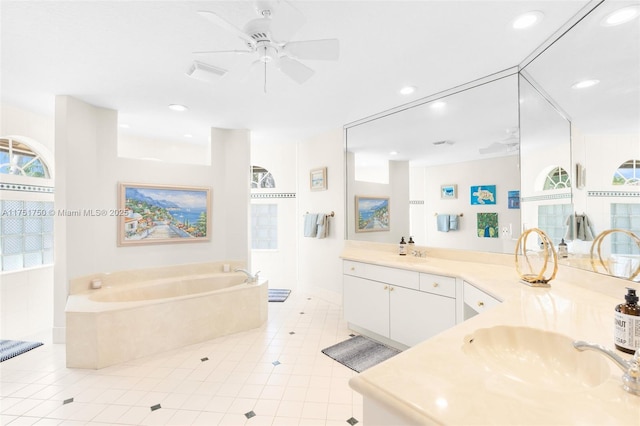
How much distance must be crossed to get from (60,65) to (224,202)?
2.14 metres

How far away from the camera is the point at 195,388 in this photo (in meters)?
2.15

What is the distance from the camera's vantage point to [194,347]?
2818mm

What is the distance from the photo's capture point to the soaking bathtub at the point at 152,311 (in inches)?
95.8

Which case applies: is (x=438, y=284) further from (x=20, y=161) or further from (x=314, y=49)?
(x=20, y=161)

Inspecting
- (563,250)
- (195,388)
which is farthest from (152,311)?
(563,250)

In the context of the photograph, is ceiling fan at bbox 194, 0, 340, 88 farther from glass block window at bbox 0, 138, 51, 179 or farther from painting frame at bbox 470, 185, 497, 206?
glass block window at bbox 0, 138, 51, 179

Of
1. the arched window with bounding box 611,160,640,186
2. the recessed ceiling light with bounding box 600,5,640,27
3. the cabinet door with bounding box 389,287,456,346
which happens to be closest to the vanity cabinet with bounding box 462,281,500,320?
the cabinet door with bounding box 389,287,456,346

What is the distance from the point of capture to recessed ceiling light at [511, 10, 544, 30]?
5.43ft

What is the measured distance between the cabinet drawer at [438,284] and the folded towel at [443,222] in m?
0.67

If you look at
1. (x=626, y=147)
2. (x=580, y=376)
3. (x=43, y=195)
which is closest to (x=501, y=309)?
(x=580, y=376)

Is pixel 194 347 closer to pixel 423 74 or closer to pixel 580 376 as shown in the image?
pixel 580 376

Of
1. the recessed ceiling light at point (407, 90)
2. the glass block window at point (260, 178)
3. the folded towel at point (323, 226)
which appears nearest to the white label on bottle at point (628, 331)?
the recessed ceiling light at point (407, 90)

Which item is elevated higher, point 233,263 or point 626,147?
point 626,147

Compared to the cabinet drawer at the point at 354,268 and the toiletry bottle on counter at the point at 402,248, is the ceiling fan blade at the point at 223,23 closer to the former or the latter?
the cabinet drawer at the point at 354,268
